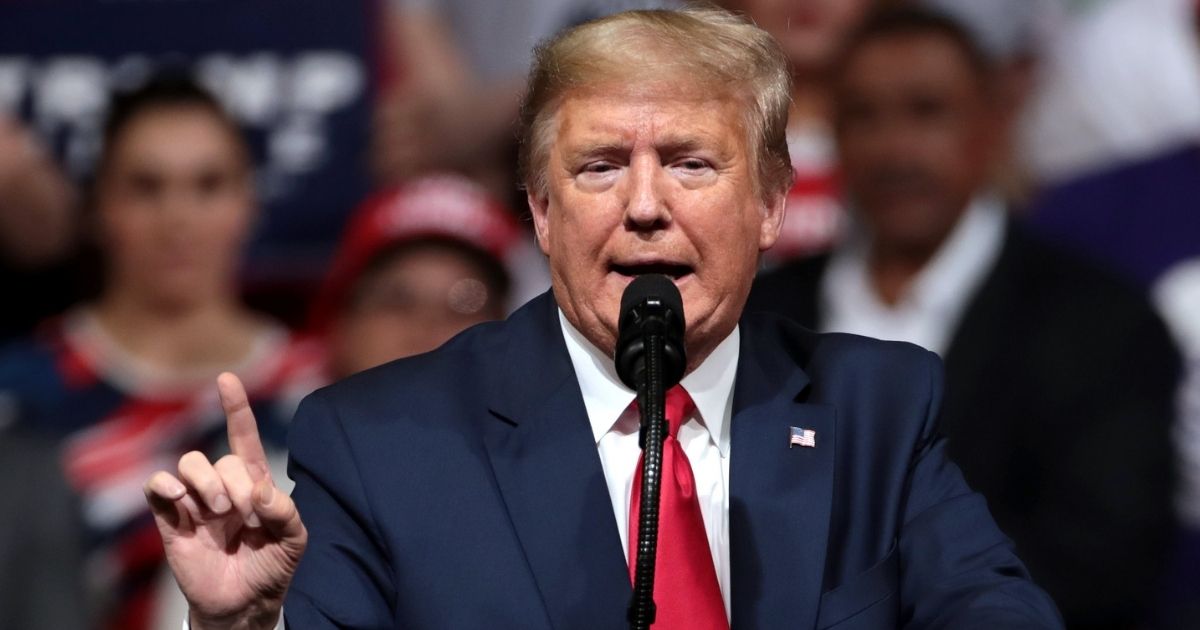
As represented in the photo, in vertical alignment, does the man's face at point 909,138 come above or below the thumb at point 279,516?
below

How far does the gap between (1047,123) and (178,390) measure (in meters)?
2.23

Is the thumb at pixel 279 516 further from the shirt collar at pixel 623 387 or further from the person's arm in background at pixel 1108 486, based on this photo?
the person's arm in background at pixel 1108 486

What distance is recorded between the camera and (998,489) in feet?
12.6

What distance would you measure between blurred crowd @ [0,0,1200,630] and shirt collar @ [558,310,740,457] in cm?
174

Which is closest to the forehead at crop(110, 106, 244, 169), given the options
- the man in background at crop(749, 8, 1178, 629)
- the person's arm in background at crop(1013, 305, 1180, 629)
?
the man in background at crop(749, 8, 1178, 629)

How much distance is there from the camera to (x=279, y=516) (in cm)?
183

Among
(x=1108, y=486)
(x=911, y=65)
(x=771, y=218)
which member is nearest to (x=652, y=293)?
(x=771, y=218)

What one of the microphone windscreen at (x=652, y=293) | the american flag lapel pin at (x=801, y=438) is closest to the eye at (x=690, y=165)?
the microphone windscreen at (x=652, y=293)

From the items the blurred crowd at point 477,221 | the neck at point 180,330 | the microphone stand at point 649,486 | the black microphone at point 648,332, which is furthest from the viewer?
the neck at point 180,330

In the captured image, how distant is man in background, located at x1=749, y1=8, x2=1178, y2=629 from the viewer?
3.85 m

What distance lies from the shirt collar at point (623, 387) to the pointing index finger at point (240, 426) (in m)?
0.43

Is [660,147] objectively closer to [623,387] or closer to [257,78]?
[623,387]

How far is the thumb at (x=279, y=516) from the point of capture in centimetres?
182

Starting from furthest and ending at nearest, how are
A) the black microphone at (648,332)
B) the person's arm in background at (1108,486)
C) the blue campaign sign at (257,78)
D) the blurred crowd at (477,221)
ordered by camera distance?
the blue campaign sign at (257,78) < the blurred crowd at (477,221) < the person's arm in background at (1108,486) < the black microphone at (648,332)
